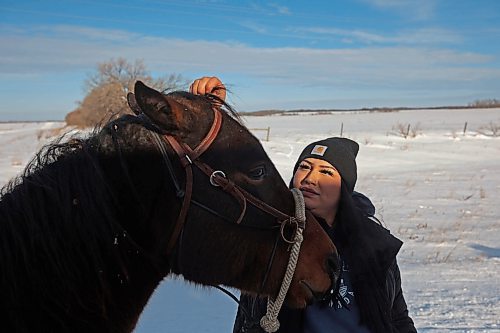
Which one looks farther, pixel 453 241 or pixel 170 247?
pixel 453 241

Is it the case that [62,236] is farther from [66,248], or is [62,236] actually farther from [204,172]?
[204,172]

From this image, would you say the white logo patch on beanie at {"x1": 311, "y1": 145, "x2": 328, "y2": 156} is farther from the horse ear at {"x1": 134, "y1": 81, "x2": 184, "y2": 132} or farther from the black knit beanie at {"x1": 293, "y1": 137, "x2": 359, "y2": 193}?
the horse ear at {"x1": 134, "y1": 81, "x2": 184, "y2": 132}

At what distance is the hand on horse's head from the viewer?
2.15 meters

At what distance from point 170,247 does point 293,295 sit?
579 millimetres

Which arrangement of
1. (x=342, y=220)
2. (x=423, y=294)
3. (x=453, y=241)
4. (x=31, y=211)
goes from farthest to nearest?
(x=453, y=241)
(x=423, y=294)
(x=342, y=220)
(x=31, y=211)

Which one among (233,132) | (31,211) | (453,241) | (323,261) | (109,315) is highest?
(233,132)

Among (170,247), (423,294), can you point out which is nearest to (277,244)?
(170,247)

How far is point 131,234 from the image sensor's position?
177 centimetres

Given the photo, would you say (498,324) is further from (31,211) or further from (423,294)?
(31,211)

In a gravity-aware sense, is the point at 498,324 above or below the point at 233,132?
below

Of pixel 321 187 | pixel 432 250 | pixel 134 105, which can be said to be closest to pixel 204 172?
pixel 134 105

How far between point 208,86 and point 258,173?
54 centimetres

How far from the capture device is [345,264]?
8.17 ft

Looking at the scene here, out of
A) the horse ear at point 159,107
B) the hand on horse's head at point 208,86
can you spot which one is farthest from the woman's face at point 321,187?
the horse ear at point 159,107
